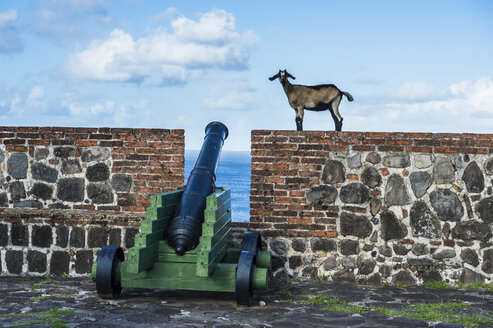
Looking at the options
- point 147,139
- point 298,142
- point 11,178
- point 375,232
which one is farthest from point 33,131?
point 375,232

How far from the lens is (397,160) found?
24.8 ft

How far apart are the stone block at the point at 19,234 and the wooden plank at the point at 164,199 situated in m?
2.43

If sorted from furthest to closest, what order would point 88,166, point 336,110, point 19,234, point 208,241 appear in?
point 336,110, point 88,166, point 19,234, point 208,241

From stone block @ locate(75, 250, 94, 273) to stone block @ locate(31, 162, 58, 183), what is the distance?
1074 millimetres

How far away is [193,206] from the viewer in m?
6.17

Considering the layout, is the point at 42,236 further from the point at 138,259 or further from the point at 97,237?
the point at 138,259

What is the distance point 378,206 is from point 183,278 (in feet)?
9.19

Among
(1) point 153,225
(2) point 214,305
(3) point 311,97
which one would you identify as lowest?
(2) point 214,305

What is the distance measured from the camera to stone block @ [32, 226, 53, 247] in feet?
25.2

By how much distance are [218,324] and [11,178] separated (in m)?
4.09

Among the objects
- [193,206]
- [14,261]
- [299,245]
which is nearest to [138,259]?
[193,206]

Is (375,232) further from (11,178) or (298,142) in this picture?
(11,178)

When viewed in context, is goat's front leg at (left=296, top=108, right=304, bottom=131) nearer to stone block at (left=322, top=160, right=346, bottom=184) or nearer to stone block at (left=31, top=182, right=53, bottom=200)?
stone block at (left=322, top=160, right=346, bottom=184)

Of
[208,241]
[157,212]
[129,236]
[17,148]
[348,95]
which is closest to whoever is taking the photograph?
[208,241]
